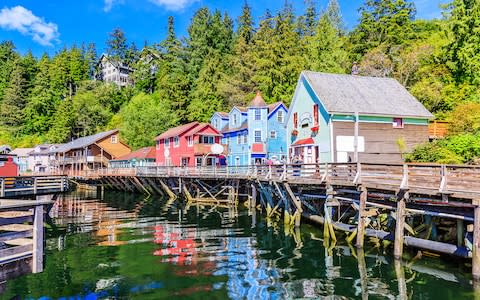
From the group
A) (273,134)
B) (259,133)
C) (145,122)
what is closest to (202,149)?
(259,133)

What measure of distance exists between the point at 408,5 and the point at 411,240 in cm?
4817

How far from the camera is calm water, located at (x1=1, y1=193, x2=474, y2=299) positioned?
38.0ft

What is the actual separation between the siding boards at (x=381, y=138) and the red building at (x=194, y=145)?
22.4 meters

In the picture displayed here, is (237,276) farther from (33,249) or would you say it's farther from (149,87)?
(149,87)

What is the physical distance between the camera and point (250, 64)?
5897cm

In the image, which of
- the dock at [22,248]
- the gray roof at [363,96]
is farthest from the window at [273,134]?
the dock at [22,248]

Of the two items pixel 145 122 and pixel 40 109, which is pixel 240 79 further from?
pixel 40 109

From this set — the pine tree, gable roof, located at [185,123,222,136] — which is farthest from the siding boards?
the pine tree

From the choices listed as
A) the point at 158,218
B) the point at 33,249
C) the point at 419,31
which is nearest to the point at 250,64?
the point at 419,31

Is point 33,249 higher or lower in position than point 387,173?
lower

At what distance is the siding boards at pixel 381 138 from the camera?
27812 millimetres

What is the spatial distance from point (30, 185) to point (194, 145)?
23.3 meters

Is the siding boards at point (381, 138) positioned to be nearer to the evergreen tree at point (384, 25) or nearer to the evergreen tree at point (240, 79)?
the evergreen tree at point (384, 25)

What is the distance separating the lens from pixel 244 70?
59.2 m
